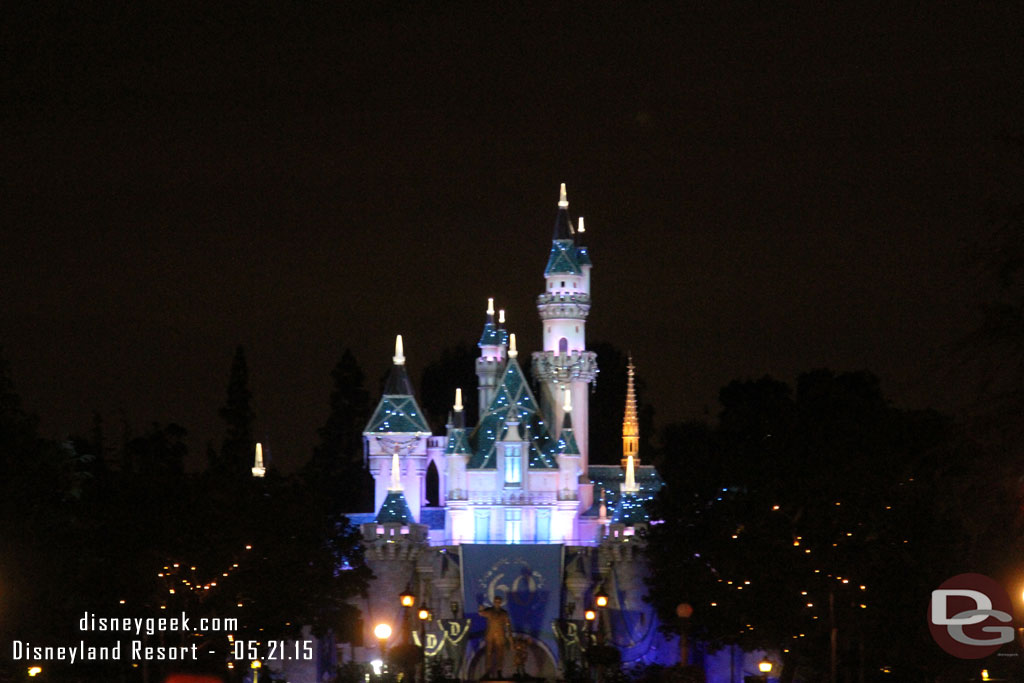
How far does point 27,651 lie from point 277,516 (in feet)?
73.1

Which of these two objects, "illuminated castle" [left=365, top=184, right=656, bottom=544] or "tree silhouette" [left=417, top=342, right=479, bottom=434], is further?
"tree silhouette" [left=417, top=342, right=479, bottom=434]

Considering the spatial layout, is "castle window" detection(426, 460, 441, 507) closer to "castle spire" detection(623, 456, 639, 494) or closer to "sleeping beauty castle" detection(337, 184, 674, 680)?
"sleeping beauty castle" detection(337, 184, 674, 680)

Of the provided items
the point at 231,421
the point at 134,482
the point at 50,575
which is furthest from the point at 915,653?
the point at 231,421

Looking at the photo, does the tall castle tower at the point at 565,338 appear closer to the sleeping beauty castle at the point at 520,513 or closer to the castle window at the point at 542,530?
the sleeping beauty castle at the point at 520,513

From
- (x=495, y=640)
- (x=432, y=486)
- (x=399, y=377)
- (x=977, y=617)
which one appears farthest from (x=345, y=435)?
(x=977, y=617)

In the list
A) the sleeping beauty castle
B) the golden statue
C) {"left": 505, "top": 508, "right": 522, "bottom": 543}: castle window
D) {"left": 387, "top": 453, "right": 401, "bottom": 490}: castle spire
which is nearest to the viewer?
the golden statue

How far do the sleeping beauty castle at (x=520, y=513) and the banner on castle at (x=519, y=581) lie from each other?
0.06 meters

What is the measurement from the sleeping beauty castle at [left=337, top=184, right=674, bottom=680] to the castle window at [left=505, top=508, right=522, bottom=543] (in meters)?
0.05

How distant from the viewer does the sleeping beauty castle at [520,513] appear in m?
80.2

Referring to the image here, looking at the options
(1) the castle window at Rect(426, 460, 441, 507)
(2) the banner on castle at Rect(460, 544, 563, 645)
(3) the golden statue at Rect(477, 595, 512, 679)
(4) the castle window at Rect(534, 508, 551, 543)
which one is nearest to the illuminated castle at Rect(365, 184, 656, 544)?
(4) the castle window at Rect(534, 508, 551, 543)

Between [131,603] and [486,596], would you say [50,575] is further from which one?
[486,596]

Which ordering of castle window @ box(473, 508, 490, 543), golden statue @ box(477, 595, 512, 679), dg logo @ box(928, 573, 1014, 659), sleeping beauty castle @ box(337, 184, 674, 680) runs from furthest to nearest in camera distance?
castle window @ box(473, 508, 490, 543) < sleeping beauty castle @ box(337, 184, 674, 680) < golden statue @ box(477, 595, 512, 679) < dg logo @ box(928, 573, 1014, 659)

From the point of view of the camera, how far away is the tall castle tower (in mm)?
95062

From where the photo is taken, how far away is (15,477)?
50.4 metres
